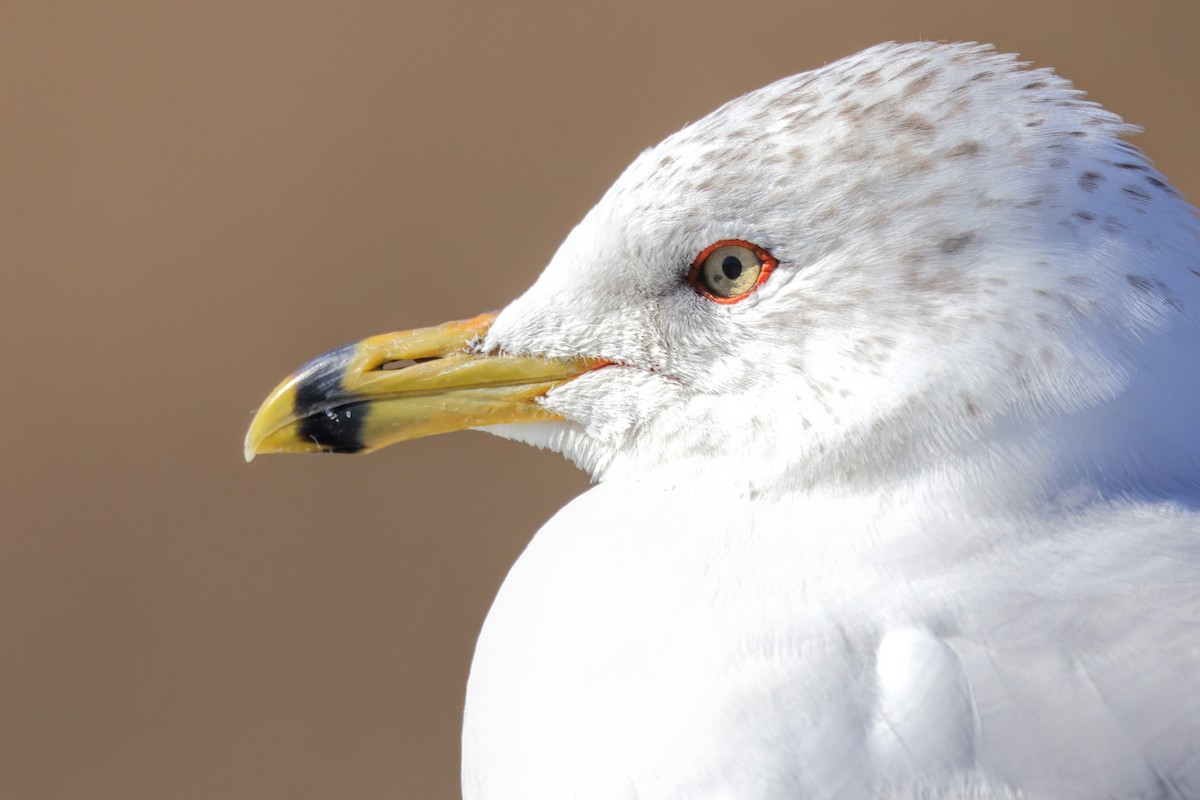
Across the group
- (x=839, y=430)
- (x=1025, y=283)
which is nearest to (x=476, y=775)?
(x=839, y=430)

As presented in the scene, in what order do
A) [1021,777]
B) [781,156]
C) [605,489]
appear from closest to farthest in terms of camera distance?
[1021,777] → [781,156] → [605,489]

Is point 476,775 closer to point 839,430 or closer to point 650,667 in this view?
point 650,667

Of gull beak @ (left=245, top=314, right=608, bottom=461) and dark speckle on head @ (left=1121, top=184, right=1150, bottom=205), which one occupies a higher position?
gull beak @ (left=245, top=314, right=608, bottom=461)

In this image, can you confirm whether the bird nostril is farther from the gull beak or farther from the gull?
the gull

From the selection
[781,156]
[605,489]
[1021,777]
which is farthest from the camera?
[605,489]

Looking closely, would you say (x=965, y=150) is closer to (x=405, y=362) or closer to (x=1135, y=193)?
(x=1135, y=193)

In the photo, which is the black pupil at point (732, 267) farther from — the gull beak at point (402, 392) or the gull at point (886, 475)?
the gull beak at point (402, 392)

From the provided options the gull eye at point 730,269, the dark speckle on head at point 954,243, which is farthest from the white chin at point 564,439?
the dark speckle on head at point 954,243

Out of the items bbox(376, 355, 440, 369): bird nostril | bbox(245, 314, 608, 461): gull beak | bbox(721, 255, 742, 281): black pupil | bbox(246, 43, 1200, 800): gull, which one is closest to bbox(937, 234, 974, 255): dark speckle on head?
bbox(246, 43, 1200, 800): gull
